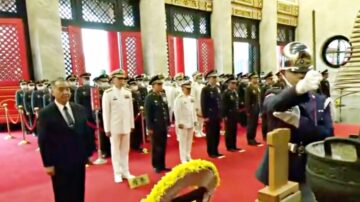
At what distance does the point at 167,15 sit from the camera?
988cm

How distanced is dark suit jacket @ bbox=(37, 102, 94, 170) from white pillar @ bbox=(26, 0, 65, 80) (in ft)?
17.3

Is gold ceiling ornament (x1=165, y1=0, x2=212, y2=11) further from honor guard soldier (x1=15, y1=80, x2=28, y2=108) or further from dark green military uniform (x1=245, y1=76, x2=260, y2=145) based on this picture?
honor guard soldier (x1=15, y1=80, x2=28, y2=108)

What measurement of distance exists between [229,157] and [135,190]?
2.04m

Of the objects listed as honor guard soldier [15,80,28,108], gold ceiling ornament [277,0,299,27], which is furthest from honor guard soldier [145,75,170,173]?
gold ceiling ornament [277,0,299,27]

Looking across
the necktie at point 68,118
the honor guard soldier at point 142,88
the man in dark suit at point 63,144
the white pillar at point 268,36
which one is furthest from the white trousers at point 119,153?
the white pillar at point 268,36

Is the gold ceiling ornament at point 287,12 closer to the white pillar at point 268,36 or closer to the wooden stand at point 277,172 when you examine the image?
the white pillar at point 268,36

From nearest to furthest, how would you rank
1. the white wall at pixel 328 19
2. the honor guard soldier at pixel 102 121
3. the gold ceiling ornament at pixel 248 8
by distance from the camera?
the honor guard soldier at pixel 102 121
the gold ceiling ornament at pixel 248 8
the white wall at pixel 328 19

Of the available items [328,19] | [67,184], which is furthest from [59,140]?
[328,19]

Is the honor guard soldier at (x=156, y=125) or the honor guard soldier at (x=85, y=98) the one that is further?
the honor guard soldier at (x=85, y=98)

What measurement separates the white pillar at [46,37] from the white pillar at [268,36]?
339 inches

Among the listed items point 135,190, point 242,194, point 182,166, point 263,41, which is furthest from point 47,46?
point 263,41

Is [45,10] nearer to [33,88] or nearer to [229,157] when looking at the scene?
[33,88]

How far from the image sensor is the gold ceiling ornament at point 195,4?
987cm

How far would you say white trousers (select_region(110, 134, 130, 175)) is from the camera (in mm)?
4176
